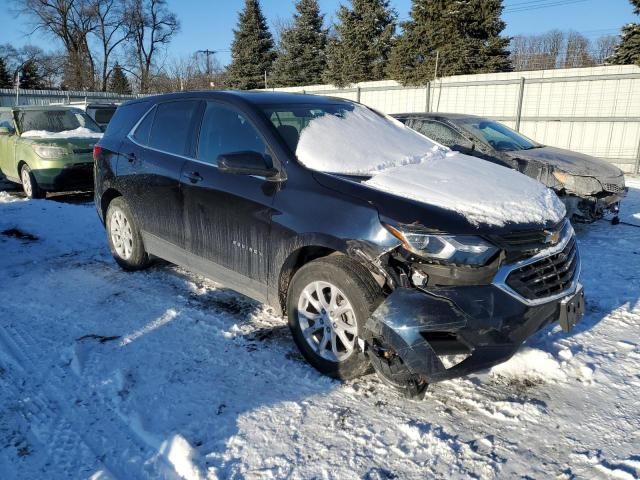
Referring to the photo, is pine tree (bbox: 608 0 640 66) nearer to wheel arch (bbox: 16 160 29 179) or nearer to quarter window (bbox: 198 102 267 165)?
quarter window (bbox: 198 102 267 165)

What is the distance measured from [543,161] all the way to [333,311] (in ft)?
16.5

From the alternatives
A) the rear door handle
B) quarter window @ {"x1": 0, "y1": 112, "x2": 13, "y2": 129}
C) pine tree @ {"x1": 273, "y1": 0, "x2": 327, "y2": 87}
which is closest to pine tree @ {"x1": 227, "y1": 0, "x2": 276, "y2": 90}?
pine tree @ {"x1": 273, "y1": 0, "x2": 327, "y2": 87}

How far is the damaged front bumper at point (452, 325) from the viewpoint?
8.20 ft

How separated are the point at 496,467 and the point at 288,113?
2.74 metres

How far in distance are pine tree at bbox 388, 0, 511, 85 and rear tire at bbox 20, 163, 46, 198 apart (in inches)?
715

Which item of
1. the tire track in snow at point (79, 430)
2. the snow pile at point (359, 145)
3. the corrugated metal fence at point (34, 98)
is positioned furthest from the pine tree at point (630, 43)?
the corrugated metal fence at point (34, 98)

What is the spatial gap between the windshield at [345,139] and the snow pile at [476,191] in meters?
0.22

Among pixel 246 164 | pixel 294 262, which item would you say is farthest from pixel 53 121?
pixel 294 262

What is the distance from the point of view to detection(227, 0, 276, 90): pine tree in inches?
1503

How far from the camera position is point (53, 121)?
9844 millimetres

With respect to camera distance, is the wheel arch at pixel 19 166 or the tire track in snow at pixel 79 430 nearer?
the tire track in snow at pixel 79 430

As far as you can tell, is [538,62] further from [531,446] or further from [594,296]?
[531,446]

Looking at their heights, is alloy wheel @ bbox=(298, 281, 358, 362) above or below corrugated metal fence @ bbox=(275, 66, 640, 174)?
below

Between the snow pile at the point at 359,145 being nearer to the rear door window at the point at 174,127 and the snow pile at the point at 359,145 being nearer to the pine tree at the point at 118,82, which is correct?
the rear door window at the point at 174,127
